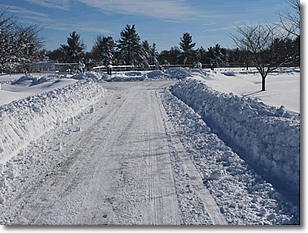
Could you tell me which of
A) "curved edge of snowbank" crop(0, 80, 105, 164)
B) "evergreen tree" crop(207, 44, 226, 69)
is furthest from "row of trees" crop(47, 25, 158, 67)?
"curved edge of snowbank" crop(0, 80, 105, 164)

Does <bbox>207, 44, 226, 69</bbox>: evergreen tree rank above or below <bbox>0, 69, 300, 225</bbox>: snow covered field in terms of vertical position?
above

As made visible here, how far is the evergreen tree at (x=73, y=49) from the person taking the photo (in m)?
49.2

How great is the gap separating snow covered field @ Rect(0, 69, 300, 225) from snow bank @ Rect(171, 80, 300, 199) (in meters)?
0.02

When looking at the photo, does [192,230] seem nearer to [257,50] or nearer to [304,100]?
[304,100]

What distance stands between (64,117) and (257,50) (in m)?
12.1

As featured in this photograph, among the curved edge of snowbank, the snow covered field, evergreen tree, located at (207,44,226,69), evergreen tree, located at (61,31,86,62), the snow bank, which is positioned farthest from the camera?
evergreen tree, located at (207,44,226,69)

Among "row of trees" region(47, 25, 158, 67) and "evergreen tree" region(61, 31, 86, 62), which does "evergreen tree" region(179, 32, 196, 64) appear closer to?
"row of trees" region(47, 25, 158, 67)

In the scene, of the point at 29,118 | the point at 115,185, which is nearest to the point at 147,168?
the point at 115,185

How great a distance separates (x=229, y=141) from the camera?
6305 millimetres

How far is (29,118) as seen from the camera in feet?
23.9

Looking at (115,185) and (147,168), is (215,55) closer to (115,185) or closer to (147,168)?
(147,168)

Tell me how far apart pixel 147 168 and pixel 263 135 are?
2.63 meters

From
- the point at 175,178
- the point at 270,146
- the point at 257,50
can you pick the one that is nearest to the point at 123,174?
the point at 175,178

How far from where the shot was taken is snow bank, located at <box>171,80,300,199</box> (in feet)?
14.5
